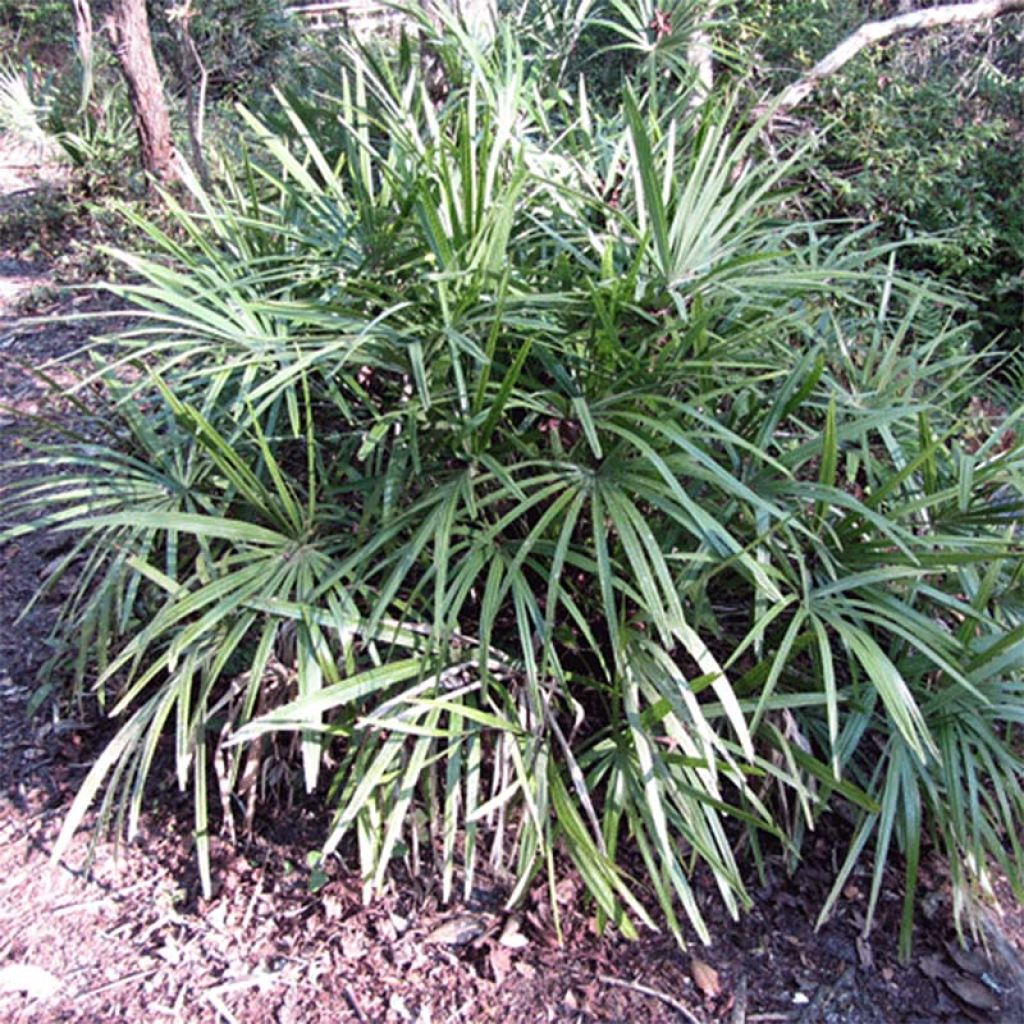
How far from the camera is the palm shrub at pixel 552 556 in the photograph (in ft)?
6.28

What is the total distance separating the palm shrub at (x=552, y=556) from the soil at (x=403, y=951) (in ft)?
0.37

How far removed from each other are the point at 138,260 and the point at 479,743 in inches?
49.8

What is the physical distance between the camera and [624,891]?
1894mm

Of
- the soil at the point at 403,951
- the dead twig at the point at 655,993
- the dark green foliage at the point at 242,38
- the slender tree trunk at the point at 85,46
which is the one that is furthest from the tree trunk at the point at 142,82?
the dead twig at the point at 655,993

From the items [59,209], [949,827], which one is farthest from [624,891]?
[59,209]

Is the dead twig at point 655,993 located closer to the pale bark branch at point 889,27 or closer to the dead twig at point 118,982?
the dead twig at point 118,982

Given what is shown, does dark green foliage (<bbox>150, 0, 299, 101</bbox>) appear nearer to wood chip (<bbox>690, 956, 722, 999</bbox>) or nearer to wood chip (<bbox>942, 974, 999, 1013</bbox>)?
wood chip (<bbox>690, 956, 722, 999</bbox>)

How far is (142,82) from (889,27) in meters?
4.07

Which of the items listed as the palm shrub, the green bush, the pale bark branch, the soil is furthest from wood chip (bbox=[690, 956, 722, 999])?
the green bush

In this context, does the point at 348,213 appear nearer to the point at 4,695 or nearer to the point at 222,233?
the point at 222,233

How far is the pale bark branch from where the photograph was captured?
164 inches

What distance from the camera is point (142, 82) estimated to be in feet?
18.4

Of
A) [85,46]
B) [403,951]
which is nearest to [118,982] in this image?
[403,951]

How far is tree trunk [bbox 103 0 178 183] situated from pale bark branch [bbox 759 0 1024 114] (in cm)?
342
